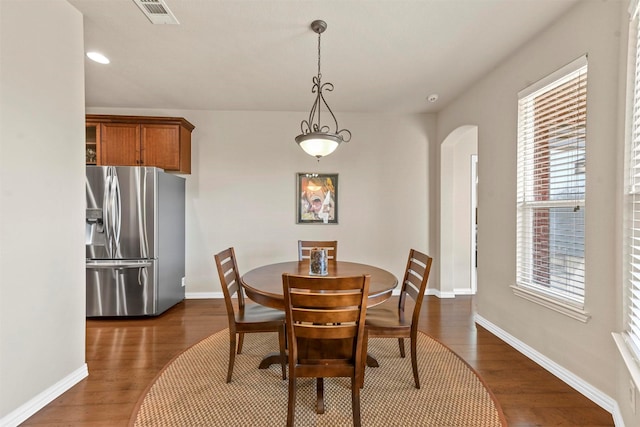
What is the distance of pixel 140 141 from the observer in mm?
3416

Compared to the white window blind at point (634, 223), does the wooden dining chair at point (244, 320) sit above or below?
below

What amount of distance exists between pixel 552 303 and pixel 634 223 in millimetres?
858

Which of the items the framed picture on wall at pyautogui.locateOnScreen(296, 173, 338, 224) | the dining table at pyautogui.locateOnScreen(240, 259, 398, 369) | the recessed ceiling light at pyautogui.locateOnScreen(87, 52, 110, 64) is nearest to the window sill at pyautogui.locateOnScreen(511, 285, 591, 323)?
the dining table at pyautogui.locateOnScreen(240, 259, 398, 369)

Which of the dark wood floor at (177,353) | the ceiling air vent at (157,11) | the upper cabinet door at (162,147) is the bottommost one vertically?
the dark wood floor at (177,353)

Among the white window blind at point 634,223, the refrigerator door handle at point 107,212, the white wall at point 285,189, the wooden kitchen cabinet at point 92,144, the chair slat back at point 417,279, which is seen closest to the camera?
the white window blind at point 634,223

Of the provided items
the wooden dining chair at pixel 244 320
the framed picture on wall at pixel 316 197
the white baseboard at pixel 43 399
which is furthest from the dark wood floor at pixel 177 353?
the framed picture on wall at pixel 316 197

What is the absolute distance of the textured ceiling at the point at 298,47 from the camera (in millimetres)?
1924

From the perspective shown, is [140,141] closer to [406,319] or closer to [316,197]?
[316,197]

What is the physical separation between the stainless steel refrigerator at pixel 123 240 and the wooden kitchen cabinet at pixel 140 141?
377 mm

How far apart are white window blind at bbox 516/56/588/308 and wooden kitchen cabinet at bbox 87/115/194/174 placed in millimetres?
3731

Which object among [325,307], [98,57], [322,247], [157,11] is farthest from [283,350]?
[98,57]

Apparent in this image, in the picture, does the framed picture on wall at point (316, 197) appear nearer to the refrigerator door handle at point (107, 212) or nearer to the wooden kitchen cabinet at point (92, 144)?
the refrigerator door handle at point (107, 212)

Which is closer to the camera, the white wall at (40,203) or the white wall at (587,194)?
the white wall at (40,203)

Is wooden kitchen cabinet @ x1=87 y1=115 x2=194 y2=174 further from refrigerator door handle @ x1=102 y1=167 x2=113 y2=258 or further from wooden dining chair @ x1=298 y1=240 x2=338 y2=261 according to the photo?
wooden dining chair @ x1=298 y1=240 x2=338 y2=261
